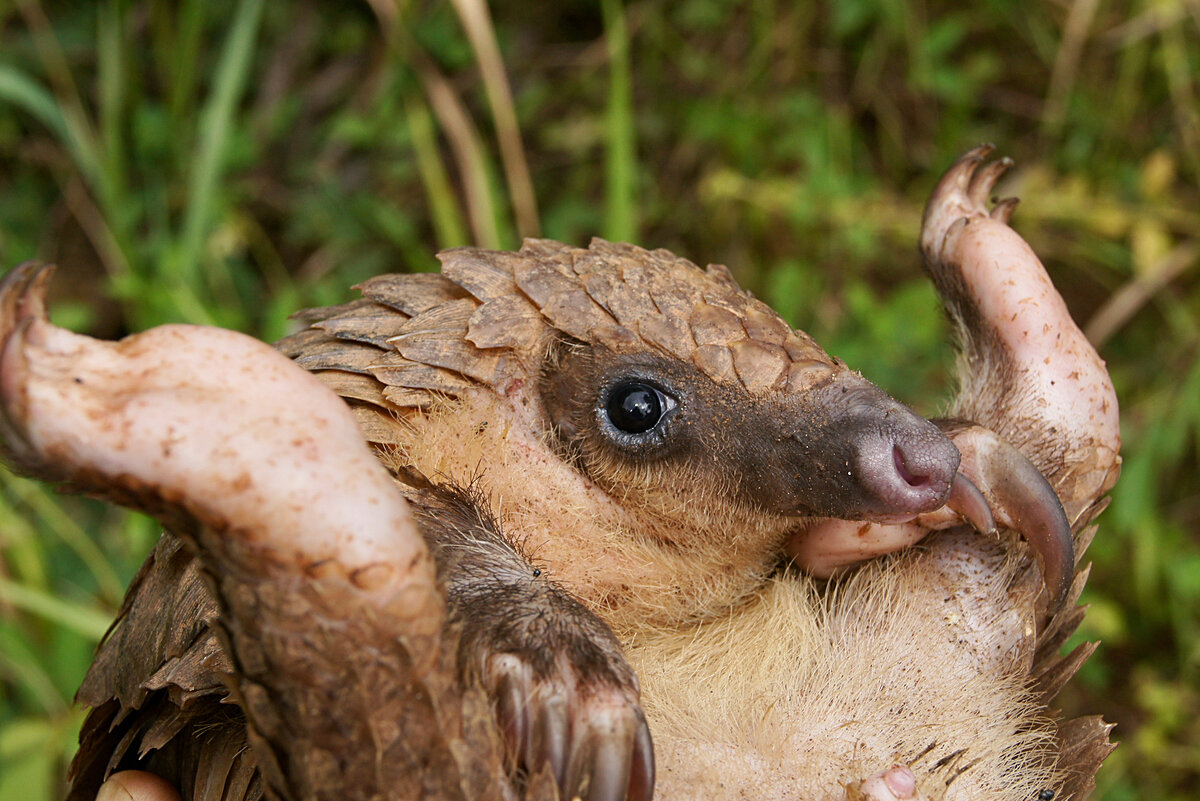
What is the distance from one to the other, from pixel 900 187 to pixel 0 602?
3.32 meters

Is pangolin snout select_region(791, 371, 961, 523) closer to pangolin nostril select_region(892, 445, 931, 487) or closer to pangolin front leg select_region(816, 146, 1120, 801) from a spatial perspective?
pangolin nostril select_region(892, 445, 931, 487)

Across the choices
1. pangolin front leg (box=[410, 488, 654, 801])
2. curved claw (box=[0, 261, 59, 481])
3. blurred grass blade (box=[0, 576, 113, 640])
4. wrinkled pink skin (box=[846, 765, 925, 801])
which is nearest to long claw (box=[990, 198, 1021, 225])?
wrinkled pink skin (box=[846, 765, 925, 801])

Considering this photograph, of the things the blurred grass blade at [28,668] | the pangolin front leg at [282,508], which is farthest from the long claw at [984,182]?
the blurred grass blade at [28,668]

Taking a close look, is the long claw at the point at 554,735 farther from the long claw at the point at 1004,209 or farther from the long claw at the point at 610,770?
the long claw at the point at 1004,209

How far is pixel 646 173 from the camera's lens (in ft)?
13.0

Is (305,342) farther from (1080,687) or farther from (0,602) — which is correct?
(1080,687)

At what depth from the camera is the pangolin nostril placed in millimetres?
1274

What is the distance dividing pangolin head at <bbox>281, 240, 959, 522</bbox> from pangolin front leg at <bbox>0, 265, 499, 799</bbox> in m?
0.50

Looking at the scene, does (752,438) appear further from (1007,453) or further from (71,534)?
(71,534)

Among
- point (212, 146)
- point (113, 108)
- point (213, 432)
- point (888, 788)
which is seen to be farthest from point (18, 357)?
point (113, 108)

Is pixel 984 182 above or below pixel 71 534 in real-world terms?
above

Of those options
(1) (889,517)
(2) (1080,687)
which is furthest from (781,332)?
(2) (1080,687)

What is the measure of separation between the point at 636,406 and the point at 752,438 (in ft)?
0.58

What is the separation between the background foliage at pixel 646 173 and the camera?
3139 millimetres
